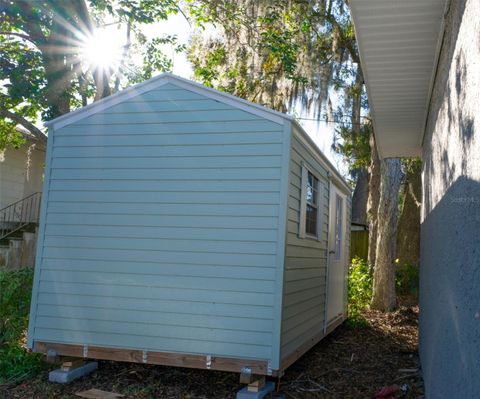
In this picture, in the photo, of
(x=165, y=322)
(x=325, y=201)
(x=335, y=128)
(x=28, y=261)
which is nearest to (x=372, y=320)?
(x=325, y=201)

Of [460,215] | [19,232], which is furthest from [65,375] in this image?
[19,232]

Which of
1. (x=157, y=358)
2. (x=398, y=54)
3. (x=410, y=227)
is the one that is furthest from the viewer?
(x=410, y=227)

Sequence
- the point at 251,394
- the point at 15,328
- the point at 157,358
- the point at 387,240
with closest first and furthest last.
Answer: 1. the point at 251,394
2. the point at 157,358
3. the point at 15,328
4. the point at 387,240

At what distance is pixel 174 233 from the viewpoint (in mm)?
5590

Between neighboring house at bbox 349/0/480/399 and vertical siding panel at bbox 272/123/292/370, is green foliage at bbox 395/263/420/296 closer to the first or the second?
neighboring house at bbox 349/0/480/399

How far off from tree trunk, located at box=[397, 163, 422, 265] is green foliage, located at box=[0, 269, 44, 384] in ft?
30.2

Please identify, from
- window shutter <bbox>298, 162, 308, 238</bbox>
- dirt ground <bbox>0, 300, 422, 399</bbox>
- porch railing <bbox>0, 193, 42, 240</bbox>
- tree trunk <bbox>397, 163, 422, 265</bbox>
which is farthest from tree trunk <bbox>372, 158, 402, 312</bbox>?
porch railing <bbox>0, 193, 42, 240</bbox>

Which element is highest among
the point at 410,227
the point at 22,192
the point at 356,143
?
the point at 356,143

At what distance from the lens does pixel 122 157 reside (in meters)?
5.90

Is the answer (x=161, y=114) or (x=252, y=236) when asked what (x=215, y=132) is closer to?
(x=161, y=114)

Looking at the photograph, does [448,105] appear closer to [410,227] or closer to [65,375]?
[65,375]

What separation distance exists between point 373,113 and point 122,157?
Result: 289cm

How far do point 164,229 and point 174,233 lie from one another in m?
0.12

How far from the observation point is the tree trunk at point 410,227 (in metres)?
13.7
